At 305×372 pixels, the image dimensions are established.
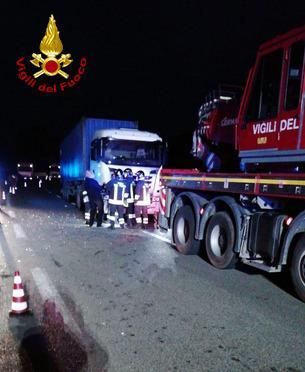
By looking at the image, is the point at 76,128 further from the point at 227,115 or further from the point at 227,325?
the point at 227,325

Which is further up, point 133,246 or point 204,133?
point 204,133

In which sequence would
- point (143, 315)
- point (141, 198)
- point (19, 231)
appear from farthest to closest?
point (141, 198), point (19, 231), point (143, 315)

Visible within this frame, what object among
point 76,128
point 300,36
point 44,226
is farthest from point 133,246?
point 76,128

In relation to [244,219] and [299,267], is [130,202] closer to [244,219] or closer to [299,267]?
[244,219]

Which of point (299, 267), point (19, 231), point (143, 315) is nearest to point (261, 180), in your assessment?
point (299, 267)

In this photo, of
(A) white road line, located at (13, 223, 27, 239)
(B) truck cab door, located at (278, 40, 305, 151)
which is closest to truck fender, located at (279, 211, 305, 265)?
(B) truck cab door, located at (278, 40, 305, 151)

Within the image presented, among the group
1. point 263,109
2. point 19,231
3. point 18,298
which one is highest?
point 263,109

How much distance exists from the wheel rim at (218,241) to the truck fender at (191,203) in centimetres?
50

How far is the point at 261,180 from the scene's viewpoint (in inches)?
245

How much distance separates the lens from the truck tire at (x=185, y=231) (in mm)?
8367

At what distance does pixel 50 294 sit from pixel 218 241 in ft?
9.94

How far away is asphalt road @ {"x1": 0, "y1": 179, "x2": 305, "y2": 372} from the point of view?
12.8 feet

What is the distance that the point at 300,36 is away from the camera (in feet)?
19.4

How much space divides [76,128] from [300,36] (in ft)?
44.9
